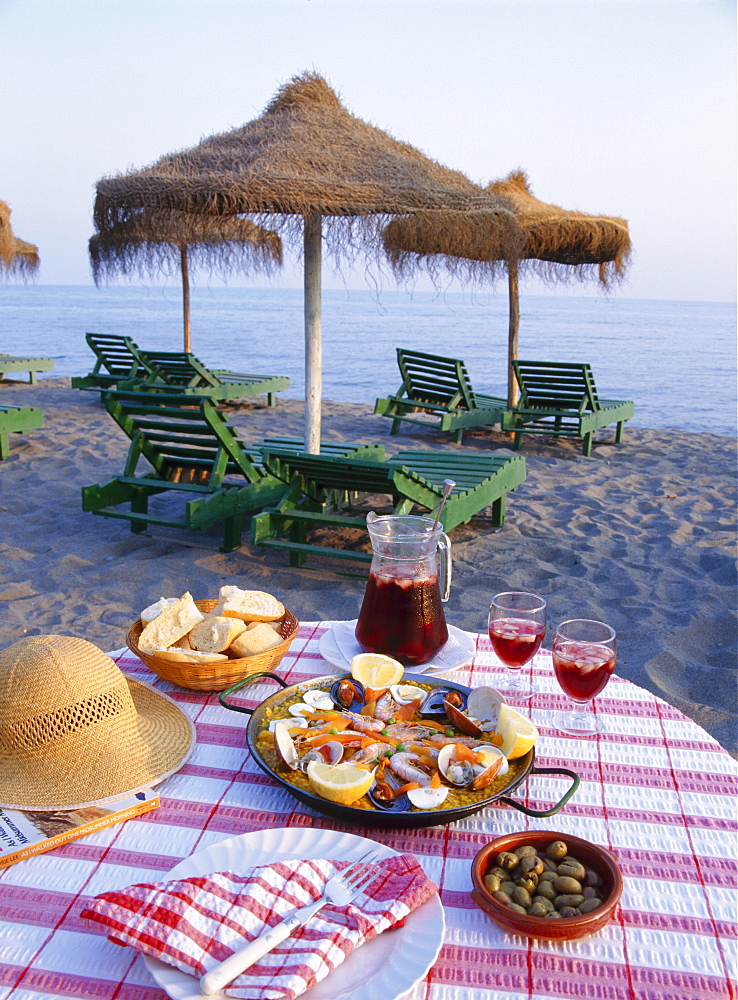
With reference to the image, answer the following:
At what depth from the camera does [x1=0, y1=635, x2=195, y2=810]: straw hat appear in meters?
1.13

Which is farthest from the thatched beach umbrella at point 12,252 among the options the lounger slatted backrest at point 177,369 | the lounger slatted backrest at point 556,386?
the lounger slatted backrest at point 556,386

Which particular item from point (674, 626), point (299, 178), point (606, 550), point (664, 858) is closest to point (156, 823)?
point (664, 858)

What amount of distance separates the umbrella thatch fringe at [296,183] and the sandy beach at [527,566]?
1.80 m

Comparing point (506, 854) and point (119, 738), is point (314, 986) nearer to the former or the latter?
point (506, 854)

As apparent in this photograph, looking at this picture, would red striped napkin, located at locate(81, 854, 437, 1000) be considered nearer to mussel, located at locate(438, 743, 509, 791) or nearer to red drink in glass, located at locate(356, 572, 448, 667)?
mussel, located at locate(438, 743, 509, 791)

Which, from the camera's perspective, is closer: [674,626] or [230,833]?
[230,833]

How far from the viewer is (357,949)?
2.85 feet

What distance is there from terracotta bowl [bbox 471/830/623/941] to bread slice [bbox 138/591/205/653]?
0.71 metres

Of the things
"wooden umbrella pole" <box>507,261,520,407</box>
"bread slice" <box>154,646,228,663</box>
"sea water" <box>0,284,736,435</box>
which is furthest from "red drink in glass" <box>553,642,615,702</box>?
"wooden umbrella pole" <box>507,261,520,407</box>

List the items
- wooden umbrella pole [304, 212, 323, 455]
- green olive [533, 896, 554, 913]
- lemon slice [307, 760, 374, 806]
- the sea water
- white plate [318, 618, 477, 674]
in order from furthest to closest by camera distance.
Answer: the sea water
wooden umbrella pole [304, 212, 323, 455]
white plate [318, 618, 477, 674]
lemon slice [307, 760, 374, 806]
green olive [533, 896, 554, 913]

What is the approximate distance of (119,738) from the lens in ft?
3.93

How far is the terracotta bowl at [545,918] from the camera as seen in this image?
0.89m

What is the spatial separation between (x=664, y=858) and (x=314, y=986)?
1.62ft

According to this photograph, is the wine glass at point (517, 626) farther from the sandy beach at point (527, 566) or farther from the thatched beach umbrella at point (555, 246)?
the thatched beach umbrella at point (555, 246)
